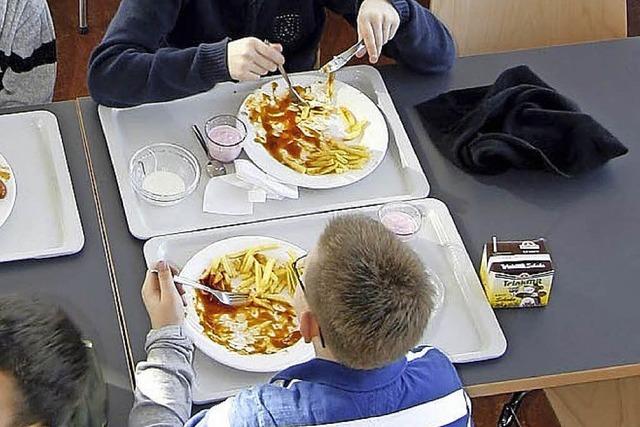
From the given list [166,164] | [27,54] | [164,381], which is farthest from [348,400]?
[27,54]

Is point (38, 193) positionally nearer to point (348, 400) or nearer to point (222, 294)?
point (222, 294)

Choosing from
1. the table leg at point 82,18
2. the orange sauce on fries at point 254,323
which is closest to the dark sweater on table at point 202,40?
the orange sauce on fries at point 254,323

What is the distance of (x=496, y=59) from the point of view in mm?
2018

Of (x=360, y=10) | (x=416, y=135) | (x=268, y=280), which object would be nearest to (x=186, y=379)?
(x=268, y=280)

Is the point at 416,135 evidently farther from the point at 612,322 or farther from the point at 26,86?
the point at 26,86

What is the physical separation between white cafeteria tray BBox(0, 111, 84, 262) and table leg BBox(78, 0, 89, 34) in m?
1.29

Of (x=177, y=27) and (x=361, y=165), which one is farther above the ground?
(x=177, y=27)

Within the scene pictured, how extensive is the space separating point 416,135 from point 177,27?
49 centimetres

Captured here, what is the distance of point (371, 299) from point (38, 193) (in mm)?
658

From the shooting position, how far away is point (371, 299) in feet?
4.25

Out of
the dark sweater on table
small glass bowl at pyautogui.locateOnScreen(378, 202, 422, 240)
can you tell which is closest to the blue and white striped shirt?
small glass bowl at pyautogui.locateOnScreen(378, 202, 422, 240)

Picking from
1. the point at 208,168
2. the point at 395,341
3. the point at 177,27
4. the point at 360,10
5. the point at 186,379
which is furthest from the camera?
the point at 177,27

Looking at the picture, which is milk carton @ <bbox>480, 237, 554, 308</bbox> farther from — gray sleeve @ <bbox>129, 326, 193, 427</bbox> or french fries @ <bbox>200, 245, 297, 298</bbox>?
gray sleeve @ <bbox>129, 326, 193, 427</bbox>

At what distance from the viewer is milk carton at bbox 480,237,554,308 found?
1.60 metres
